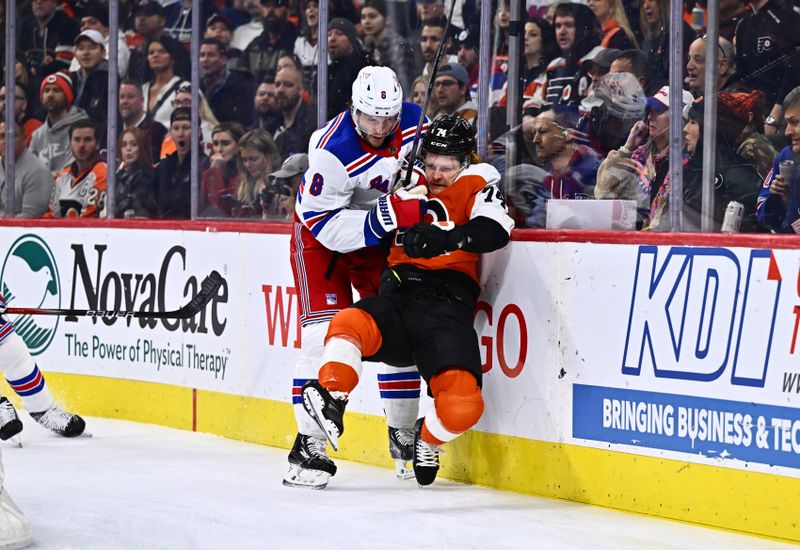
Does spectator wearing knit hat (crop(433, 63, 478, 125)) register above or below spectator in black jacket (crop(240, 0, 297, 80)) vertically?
below

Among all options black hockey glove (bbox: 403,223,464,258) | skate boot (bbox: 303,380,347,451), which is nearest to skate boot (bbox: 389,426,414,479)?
skate boot (bbox: 303,380,347,451)

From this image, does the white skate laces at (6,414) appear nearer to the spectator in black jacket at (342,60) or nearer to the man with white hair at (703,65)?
the spectator in black jacket at (342,60)

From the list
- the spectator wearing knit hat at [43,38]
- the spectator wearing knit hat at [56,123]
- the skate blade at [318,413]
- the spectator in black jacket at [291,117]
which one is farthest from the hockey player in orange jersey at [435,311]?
the spectator wearing knit hat at [43,38]

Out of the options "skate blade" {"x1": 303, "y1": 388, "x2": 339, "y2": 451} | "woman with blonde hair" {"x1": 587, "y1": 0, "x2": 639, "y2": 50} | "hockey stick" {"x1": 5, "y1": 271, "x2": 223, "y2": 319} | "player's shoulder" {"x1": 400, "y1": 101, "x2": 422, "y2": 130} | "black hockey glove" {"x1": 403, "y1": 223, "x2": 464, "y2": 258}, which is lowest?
"skate blade" {"x1": 303, "y1": 388, "x2": 339, "y2": 451}

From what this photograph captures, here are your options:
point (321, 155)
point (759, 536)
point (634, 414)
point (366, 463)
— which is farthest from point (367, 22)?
point (759, 536)

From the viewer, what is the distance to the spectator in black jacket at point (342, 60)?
18.5 feet

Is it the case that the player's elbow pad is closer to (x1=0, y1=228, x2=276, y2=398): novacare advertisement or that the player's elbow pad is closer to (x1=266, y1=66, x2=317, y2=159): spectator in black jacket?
(x1=266, y1=66, x2=317, y2=159): spectator in black jacket

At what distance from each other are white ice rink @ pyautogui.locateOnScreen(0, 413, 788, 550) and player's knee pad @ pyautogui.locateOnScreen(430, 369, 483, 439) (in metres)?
0.26

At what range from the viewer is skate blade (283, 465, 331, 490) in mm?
4734

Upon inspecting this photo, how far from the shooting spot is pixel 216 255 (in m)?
6.02

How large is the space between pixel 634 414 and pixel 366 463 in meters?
1.33

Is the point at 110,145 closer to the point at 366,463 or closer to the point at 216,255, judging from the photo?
the point at 216,255

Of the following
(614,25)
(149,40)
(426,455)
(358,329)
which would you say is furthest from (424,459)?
(149,40)

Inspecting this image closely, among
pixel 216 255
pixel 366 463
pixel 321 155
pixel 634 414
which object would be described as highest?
pixel 321 155
